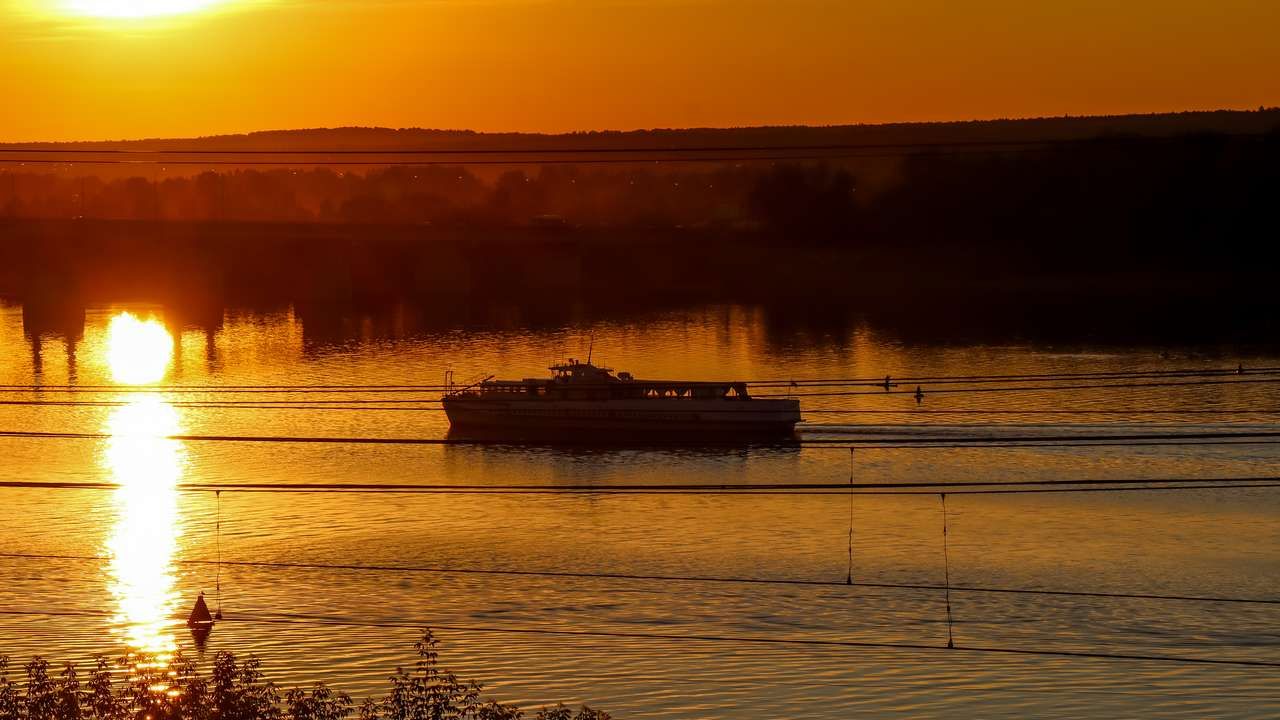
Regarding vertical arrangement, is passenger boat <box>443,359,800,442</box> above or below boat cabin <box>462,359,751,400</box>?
below

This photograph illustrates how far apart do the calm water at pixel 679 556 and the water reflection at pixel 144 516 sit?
165 mm

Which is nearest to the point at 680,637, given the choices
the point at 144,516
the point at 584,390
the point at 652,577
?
the point at 652,577

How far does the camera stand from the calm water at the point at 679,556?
110 ft

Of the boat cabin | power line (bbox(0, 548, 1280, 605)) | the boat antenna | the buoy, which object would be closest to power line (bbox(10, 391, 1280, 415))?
the boat cabin

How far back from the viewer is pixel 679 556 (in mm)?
46094

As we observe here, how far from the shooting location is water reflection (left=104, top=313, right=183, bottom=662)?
39000 millimetres

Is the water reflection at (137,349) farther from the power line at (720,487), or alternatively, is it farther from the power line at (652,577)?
the power line at (652,577)

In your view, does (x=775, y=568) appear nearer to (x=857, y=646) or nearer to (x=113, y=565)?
(x=857, y=646)

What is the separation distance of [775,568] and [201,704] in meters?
25.3

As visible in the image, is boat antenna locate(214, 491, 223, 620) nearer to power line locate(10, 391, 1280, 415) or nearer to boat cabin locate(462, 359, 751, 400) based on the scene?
boat cabin locate(462, 359, 751, 400)

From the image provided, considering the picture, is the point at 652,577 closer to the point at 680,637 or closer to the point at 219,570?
the point at 680,637

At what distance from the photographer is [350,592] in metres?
41.4

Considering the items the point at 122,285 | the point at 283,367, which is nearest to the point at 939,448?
the point at 283,367

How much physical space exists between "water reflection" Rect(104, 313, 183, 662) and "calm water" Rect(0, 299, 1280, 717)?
17 cm
